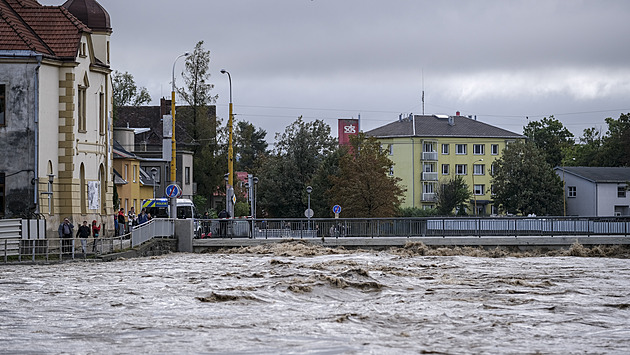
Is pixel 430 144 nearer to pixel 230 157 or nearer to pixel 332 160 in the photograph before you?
pixel 332 160

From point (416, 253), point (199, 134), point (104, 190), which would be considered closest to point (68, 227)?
point (104, 190)

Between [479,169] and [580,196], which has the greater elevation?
[479,169]

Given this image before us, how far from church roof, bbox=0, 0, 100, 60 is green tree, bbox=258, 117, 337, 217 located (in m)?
45.1

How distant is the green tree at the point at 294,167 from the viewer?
90.8m

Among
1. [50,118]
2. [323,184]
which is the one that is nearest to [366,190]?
[323,184]

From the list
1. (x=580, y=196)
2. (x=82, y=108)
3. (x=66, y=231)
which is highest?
(x=82, y=108)

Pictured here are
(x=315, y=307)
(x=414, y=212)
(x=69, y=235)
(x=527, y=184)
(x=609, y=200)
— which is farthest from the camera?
(x=609, y=200)

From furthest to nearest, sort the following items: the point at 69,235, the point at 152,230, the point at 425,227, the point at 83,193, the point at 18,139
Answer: the point at 425,227 → the point at 83,193 → the point at 152,230 → the point at 18,139 → the point at 69,235

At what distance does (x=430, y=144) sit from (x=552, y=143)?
A: 1769cm

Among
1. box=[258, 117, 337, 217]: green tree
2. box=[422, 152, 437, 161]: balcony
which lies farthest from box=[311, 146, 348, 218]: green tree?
box=[422, 152, 437, 161]: balcony

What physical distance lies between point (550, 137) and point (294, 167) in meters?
51.7

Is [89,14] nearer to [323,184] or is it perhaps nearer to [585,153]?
[323,184]

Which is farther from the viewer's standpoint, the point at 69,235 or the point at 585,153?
the point at 585,153

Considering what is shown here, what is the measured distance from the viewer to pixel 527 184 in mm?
103438
